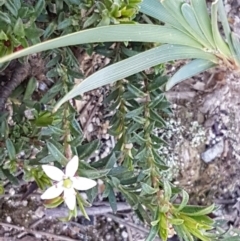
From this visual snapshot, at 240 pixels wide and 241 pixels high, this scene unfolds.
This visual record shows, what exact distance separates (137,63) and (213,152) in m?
0.99

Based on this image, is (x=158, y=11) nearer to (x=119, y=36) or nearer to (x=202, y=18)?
(x=202, y=18)

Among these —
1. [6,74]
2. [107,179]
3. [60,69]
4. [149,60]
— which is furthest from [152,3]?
[6,74]

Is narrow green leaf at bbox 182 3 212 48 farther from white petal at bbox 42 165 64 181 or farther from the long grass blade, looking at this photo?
white petal at bbox 42 165 64 181

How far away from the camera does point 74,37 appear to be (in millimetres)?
839

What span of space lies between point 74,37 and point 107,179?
47 centimetres

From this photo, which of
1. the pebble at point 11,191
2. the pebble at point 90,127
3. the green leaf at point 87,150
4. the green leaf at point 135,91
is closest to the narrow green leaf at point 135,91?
the green leaf at point 135,91

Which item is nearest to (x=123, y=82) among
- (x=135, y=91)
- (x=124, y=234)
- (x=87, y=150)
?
(x=135, y=91)

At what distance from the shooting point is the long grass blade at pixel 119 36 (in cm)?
81

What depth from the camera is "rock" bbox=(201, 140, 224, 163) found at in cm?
188

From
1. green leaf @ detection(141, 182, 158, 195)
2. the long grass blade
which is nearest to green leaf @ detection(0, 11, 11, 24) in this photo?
Answer: the long grass blade

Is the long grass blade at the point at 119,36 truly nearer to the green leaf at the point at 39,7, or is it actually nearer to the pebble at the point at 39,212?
the green leaf at the point at 39,7

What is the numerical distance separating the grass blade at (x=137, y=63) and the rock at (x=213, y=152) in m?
0.80

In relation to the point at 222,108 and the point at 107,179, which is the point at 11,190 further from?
the point at 222,108

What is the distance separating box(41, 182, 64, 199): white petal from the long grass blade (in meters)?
0.31
